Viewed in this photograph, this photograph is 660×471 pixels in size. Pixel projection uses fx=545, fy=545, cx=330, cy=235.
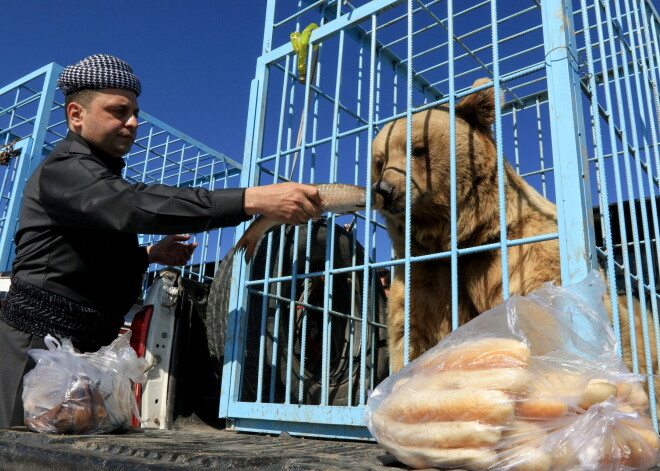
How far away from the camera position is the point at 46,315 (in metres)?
2.35

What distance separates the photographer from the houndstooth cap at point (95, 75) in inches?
102

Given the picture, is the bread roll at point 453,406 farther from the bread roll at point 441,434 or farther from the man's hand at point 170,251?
the man's hand at point 170,251

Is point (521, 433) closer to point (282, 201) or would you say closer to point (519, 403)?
point (519, 403)

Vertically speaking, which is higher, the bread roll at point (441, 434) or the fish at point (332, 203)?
the fish at point (332, 203)

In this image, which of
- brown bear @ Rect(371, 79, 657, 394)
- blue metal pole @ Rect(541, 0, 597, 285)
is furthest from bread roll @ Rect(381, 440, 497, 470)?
brown bear @ Rect(371, 79, 657, 394)

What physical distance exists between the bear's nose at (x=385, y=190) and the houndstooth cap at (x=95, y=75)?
134 centimetres

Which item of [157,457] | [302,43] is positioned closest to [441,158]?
[302,43]

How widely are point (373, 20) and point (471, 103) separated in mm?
809

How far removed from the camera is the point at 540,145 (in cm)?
503

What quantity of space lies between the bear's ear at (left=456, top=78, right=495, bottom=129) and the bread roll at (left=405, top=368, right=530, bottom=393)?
2321 millimetres

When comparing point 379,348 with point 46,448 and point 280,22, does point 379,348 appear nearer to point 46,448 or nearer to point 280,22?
point 280,22

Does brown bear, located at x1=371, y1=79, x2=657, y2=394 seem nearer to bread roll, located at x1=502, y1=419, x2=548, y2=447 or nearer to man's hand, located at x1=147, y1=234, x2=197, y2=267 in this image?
man's hand, located at x1=147, y1=234, x2=197, y2=267

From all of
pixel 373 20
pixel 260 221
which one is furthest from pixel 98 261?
pixel 373 20

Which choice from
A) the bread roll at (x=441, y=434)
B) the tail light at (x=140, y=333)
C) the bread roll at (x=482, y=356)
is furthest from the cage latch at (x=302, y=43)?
the bread roll at (x=441, y=434)
